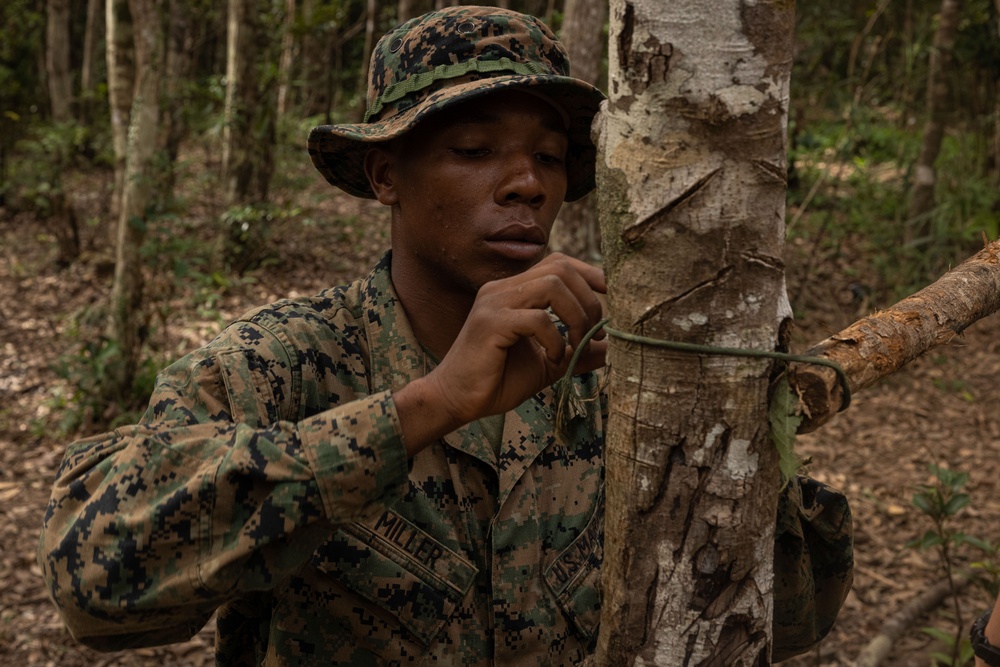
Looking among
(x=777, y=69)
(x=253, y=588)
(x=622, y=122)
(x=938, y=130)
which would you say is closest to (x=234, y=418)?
(x=253, y=588)

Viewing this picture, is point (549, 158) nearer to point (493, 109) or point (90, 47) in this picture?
point (493, 109)

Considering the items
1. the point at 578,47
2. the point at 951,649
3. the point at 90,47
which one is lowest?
the point at 951,649

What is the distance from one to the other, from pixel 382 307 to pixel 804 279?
20.2 ft

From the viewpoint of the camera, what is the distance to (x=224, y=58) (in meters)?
18.7

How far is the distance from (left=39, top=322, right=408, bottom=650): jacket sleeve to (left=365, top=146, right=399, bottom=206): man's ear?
0.81 m

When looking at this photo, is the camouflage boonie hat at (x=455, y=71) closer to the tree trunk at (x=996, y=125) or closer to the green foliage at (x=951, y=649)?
the green foliage at (x=951, y=649)

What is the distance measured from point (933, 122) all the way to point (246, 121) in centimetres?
594

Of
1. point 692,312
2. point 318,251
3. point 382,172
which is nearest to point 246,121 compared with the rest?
point 318,251

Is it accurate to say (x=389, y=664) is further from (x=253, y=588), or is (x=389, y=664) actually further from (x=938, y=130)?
(x=938, y=130)

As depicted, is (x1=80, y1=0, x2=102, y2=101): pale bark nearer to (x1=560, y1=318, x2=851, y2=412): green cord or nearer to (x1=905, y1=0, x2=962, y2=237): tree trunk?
(x1=905, y1=0, x2=962, y2=237): tree trunk

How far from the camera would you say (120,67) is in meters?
6.21

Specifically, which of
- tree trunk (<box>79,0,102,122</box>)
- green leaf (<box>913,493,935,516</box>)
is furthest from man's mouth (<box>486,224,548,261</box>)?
tree trunk (<box>79,0,102,122</box>)

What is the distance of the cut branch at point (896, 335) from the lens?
1.24 metres

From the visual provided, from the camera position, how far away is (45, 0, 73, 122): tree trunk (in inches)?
406
